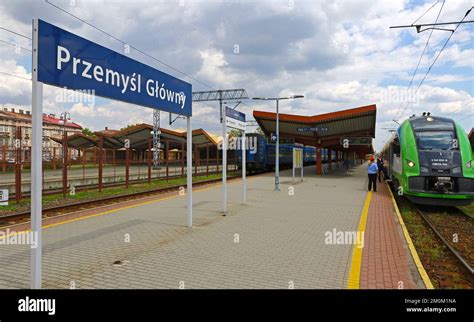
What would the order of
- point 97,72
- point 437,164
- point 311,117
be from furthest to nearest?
point 311,117 → point 437,164 → point 97,72

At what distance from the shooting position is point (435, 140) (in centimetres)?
1098

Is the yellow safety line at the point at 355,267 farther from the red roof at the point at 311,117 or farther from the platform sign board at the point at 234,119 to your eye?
the red roof at the point at 311,117

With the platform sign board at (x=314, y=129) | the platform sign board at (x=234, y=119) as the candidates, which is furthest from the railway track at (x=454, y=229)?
the platform sign board at (x=314, y=129)

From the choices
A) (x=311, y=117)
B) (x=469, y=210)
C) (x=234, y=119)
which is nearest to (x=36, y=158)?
(x=234, y=119)

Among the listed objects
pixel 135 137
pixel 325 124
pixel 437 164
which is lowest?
pixel 437 164

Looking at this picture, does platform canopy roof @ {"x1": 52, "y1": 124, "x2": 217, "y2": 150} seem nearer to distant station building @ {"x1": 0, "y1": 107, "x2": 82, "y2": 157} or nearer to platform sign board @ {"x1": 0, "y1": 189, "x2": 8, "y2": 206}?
distant station building @ {"x1": 0, "y1": 107, "x2": 82, "y2": 157}

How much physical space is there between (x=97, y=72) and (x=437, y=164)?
989 centimetres

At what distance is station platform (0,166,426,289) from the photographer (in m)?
4.43

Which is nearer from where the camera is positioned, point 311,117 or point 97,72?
point 97,72

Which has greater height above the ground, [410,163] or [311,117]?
[311,117]

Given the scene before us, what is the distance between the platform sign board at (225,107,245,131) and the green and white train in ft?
17.9

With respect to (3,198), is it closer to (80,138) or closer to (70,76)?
(70,76)
